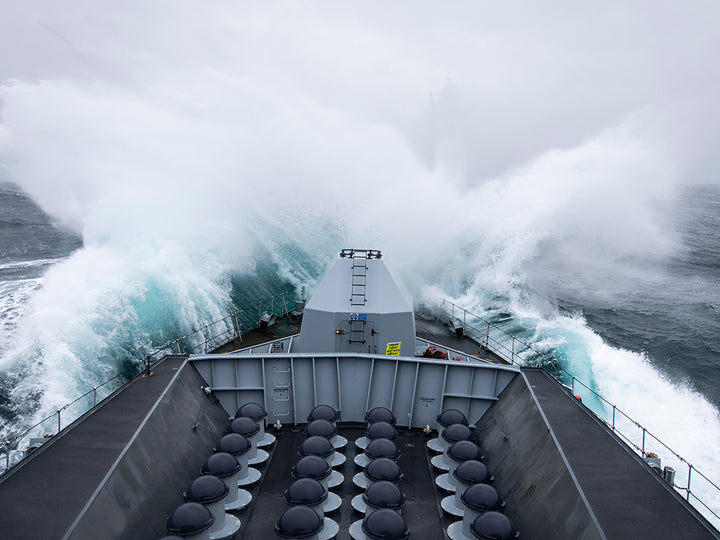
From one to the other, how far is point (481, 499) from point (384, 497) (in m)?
1.45

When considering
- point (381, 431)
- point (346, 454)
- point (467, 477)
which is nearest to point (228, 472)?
point (381, 431)

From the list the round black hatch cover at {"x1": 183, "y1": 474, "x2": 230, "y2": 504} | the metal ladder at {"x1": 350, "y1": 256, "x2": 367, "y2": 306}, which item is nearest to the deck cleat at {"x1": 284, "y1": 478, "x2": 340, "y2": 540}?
the round black hatch cover at {"x1": 183, "y1": 474, "x2": 230, "y2": 504}

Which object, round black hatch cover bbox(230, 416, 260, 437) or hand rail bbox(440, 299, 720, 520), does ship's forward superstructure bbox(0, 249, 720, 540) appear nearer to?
round black hatch cover bbox(230, 416, 260, 437)

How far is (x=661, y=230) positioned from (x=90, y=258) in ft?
185

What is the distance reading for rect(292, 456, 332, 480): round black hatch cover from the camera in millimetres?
8219

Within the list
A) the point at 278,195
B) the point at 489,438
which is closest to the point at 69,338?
the point at 489,438

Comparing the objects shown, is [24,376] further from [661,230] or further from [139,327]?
[661,230]

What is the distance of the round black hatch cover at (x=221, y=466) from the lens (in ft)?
27.2

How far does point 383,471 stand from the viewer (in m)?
8.40

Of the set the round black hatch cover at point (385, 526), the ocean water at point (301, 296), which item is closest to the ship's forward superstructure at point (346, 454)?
the round black hatch cover at point (385, 526)

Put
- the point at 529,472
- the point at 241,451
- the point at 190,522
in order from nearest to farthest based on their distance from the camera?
the point at 190,522
the point at 529,472
the point at 241,451

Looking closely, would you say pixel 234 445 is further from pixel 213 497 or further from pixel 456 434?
pixel 456 434

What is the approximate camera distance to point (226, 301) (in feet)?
85.6

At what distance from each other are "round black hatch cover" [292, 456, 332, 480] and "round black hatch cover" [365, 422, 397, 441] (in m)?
1.79
